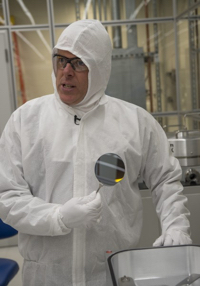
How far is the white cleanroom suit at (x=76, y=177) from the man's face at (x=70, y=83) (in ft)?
0.08

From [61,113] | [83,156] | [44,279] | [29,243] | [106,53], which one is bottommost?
[44,279]

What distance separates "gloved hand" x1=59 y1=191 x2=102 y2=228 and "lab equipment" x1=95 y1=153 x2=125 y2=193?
0.40 feet

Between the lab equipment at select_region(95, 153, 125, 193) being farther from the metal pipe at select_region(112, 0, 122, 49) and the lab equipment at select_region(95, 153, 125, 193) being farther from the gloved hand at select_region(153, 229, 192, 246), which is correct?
the metal pipe at select_region(112, 0, 122, 49)

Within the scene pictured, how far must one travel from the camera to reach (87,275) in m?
1.34

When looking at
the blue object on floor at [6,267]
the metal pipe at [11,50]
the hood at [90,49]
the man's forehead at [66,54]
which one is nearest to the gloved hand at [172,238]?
the hood at [90,49]

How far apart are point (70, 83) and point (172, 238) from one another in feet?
1.91

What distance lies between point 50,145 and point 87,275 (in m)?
0.44

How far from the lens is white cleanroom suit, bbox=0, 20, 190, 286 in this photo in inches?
51.6

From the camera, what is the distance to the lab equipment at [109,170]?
1073 millimetres

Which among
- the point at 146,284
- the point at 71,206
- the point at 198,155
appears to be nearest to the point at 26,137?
the point at 71,206

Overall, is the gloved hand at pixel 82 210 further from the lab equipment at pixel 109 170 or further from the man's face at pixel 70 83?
the man's face at pixel 70 83

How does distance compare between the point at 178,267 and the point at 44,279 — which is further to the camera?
the point at 44,279

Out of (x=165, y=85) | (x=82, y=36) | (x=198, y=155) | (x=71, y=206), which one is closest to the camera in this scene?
(x=71, y=206)

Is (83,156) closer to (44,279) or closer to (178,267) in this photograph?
(44,279)
